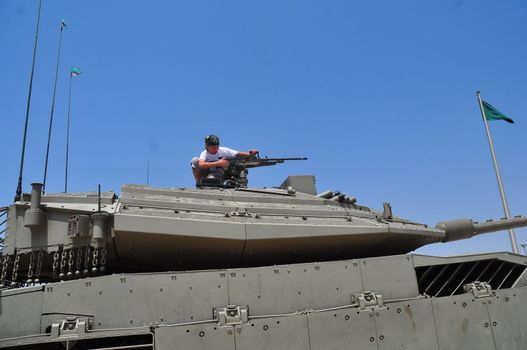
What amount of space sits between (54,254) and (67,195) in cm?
99

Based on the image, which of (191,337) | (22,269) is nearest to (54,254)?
(22,269)

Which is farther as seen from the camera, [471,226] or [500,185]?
[500,185]

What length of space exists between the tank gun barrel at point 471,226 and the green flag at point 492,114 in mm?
11173

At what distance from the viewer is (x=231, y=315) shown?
21.1 ft

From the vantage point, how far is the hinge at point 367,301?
6.92 m

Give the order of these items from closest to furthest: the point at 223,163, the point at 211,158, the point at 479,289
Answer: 1. the point at 479,289
2. the point at 223,163
3. the point at 211,158

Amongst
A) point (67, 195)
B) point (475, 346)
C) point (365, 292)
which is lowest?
point (475, 346)

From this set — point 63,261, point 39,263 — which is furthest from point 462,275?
point 39,263

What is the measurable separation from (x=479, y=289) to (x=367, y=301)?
6.57 ft

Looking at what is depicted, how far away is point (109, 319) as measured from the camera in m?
6.14

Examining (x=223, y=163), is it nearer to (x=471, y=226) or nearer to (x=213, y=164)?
(x=213, y=164)

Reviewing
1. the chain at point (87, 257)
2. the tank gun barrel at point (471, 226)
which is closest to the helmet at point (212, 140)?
the chain at point (87, 257)

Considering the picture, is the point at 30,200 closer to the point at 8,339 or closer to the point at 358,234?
the point at 8,339

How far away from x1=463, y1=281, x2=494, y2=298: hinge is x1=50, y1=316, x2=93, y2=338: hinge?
227 inches
